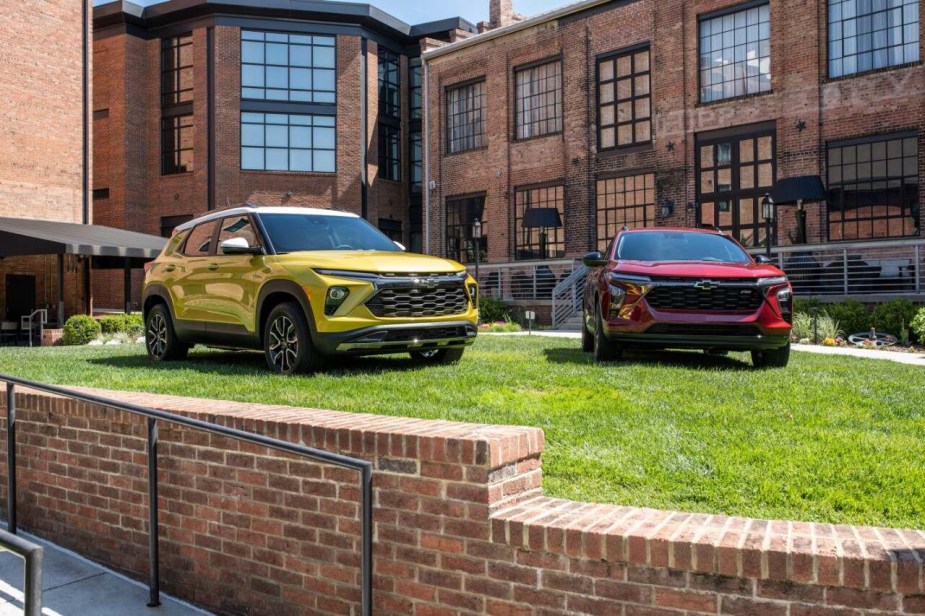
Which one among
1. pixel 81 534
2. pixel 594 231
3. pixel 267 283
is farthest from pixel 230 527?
pixel 594 231

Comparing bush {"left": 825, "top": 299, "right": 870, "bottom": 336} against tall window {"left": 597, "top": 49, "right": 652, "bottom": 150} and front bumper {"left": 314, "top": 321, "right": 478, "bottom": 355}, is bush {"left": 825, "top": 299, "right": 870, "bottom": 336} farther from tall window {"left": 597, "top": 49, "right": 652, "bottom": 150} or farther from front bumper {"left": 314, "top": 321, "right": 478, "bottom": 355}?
front bumper {"left": 314, "top": 321, "right": 478, "bottom": 355}

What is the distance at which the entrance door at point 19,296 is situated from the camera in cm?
2570

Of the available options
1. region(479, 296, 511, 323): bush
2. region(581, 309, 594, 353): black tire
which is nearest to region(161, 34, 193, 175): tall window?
region(479, 296, 511, 323): bush

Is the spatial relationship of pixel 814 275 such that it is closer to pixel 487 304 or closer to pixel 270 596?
pixel 487 304

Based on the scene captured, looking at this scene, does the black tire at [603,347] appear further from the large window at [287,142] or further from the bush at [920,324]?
the large window at [287,142]

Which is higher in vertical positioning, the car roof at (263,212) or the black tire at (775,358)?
the car roof at (263,212)

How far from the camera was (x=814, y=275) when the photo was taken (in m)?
20.9

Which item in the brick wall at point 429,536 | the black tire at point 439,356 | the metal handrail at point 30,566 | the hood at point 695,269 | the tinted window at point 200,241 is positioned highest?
the tinted window at point 200,241

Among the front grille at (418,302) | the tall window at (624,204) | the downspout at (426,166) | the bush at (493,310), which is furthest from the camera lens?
the downspout at (426,166)

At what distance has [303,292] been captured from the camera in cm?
828

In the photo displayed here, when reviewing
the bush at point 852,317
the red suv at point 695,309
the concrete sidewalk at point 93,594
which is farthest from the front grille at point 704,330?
the bush at point 852,317

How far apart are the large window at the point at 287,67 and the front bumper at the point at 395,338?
28.5m

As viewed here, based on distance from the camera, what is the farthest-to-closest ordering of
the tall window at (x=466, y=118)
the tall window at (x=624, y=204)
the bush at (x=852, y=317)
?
the tall window at (x=466, y=118)
the tall window at (x=624, y=204)
the bush at (x=852, y=317)

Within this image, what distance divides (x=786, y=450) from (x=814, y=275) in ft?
56.2
